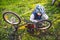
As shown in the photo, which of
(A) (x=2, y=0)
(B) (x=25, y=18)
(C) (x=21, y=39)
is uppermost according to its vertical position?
(A) (x=2, y=0)

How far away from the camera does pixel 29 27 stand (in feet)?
6.63

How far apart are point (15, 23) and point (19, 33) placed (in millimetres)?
83

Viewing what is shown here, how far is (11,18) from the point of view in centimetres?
200

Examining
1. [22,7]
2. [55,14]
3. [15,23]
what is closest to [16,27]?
[15,23]

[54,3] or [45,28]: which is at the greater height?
[54,3]

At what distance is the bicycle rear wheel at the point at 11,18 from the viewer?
1975 millimetres

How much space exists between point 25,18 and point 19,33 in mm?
123

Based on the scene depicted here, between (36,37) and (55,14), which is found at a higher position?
(55,14)

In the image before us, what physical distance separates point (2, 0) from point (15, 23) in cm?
22

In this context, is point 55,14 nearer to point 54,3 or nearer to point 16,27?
point 54,3

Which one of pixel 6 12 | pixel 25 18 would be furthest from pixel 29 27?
pixel 6 12

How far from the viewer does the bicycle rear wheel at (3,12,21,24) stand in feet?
6.48

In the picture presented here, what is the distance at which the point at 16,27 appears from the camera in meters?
2.02

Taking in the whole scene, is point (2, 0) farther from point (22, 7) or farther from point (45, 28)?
point (45, 28)
